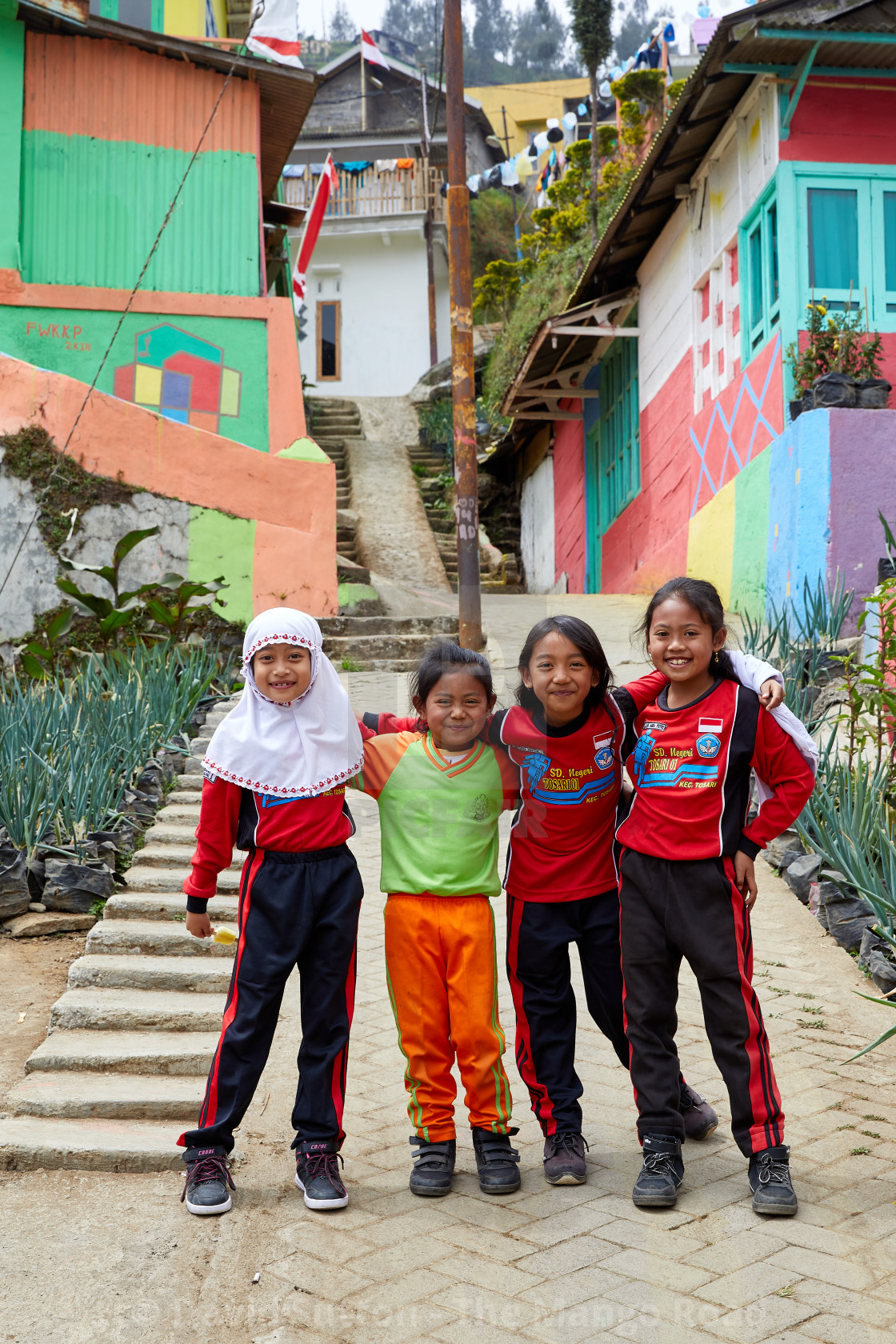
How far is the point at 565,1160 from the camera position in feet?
9.15

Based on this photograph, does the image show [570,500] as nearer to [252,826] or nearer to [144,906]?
[144,906]

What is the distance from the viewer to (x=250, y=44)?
35.1ft

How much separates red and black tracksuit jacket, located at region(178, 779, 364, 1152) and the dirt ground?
0.85 meters

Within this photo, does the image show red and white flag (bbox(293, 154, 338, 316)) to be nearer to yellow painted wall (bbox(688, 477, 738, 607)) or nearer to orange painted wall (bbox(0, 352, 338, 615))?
orange painted wall (bbox(0, 352, 338, 615))

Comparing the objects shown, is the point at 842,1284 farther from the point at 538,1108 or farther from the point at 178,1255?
the point at 178,1255

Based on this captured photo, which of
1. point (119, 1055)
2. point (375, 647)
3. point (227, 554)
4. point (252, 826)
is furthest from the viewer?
point (227, 554)

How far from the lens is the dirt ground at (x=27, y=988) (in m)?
3.47

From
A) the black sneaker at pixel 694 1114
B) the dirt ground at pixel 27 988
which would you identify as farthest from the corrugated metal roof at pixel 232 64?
the black sneaker at pixel 694 1114

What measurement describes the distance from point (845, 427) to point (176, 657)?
4.48m

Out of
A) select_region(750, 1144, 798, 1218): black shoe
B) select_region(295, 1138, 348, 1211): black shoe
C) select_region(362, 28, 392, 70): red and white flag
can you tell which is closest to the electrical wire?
select_region(295, 1138, 348, 1211): black shoe

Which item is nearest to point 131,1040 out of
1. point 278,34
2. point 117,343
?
point 117,343

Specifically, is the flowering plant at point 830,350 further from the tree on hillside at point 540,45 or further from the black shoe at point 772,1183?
the tree on hillside at point 540,45

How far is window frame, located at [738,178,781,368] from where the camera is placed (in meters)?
8.42

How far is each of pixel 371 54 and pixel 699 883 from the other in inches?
1194
